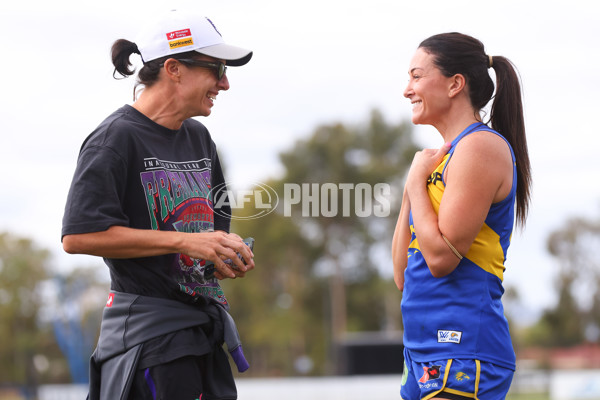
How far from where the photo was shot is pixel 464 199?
2.88 meters

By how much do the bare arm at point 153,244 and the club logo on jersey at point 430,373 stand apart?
2.67 ft

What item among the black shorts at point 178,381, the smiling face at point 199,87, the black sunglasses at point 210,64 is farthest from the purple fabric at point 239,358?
the black sunglasses at point 210,64

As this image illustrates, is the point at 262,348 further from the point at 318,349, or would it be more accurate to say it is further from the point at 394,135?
the point at 394,135

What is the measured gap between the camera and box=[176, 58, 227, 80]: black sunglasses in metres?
3.30

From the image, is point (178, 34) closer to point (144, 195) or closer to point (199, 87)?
point (199, 87)

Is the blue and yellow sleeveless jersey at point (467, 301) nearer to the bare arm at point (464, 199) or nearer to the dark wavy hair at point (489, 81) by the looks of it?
the bare arm at point (464, 199)

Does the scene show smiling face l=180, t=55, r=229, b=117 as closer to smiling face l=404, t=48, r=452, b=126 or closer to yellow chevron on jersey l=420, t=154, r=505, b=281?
smiling face l=404, t=48, r=452, b=126

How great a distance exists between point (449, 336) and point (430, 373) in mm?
155

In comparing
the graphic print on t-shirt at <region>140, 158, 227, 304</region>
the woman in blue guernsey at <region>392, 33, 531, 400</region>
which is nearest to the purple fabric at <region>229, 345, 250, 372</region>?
the graphic print on t-shirt at <region>140, 158, 227, 304</region>

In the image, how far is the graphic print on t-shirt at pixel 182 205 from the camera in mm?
3193

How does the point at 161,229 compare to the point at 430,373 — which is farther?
the point at 161,229

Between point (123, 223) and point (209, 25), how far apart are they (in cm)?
95

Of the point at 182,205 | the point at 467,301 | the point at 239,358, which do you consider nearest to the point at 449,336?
the point at 467,301

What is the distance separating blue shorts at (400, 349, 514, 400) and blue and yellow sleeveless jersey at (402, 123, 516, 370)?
0.03 metres
